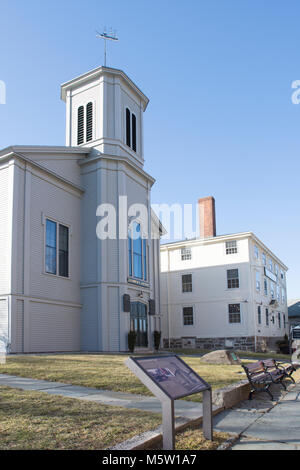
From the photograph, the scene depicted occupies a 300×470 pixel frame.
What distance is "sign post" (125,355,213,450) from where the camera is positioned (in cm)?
531

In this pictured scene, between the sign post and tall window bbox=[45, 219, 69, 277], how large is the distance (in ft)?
51.7

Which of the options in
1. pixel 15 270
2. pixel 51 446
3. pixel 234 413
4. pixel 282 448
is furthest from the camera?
pixel 15 270

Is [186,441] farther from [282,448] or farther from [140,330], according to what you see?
[140,330]

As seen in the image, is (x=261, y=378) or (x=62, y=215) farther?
(x=62, y=215)

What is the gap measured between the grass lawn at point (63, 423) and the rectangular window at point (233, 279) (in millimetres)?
28933

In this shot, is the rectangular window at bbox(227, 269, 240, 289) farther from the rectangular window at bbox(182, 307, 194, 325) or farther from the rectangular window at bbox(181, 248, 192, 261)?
the rectangular window at bbox(182, 307, 194, 325)

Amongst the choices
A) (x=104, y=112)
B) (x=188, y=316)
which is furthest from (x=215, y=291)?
(x=104, y=112)

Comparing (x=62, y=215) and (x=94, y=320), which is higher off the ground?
(x=62, y=215)

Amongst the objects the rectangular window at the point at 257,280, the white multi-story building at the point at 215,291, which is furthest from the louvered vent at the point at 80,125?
the rectangular window at the point at 257,280

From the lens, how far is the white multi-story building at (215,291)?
35.3 metres

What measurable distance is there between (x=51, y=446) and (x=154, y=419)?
2.01 metres

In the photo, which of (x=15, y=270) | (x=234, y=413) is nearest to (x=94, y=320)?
(x=15, y=270)

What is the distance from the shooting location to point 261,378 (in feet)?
34.3

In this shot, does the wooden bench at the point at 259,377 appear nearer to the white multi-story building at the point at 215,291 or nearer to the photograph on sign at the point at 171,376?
the photograph on sign at the point at 171,376
